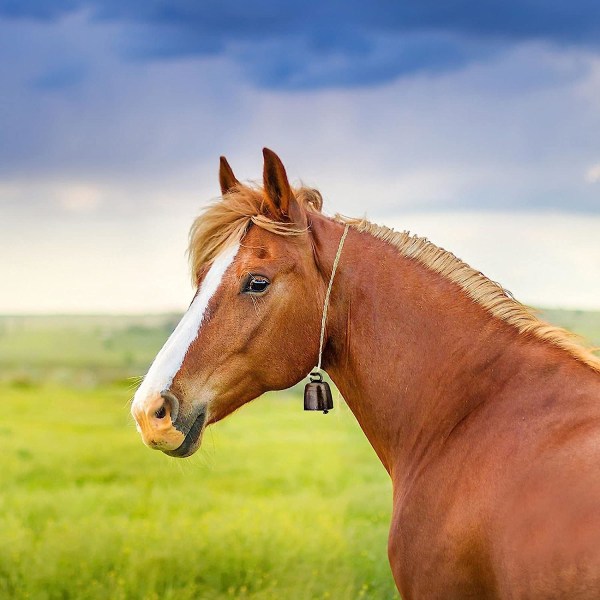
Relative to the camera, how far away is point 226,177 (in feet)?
14.1

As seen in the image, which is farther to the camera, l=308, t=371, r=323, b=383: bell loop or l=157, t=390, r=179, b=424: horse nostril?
l=308, t=371, r=323, b=383: bell loop

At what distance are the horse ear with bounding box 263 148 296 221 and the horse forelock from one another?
0.05 m

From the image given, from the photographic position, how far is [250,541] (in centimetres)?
839

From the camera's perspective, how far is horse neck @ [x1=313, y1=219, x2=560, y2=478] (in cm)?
373

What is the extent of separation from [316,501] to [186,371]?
7.96 m

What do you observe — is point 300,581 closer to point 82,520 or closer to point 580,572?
point 82,520

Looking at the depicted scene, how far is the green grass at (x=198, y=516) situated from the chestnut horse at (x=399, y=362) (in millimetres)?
435

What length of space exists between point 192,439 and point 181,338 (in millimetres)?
482

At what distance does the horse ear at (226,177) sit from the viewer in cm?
425

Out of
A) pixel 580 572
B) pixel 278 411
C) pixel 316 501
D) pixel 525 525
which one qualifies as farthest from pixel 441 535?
pixel 278 411

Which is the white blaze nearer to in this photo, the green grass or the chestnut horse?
the chestnut horse

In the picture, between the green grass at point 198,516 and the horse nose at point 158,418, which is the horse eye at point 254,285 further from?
the green grass at point 198,516

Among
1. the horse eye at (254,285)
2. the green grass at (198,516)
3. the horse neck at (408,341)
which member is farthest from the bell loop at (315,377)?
the horse eye at (254,285)

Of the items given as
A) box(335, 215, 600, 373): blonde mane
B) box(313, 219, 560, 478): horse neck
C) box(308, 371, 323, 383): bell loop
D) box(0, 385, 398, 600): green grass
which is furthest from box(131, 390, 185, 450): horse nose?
box(335, 215, 600, 373): blonde mane
